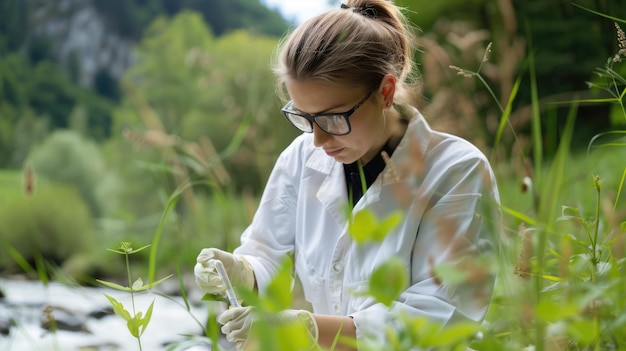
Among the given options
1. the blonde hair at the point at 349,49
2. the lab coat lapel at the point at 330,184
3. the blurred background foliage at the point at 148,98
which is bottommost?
the blurred background foliage at the point at 148,98

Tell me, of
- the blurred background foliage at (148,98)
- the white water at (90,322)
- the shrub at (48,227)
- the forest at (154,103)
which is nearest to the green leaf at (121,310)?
the white water at (90,322)

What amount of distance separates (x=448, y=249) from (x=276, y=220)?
0.47 meters

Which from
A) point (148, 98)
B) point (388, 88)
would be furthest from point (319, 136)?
point (148, 98)

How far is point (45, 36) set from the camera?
543 centimetres

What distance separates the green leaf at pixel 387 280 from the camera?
46cm

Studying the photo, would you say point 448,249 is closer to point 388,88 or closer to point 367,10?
point 388,88

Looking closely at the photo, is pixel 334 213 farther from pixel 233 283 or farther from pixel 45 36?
pixel 45 36

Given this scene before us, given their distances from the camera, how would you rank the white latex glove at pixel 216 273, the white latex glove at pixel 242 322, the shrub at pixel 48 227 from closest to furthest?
the white latex glove at pixel 242 322 < the white latex glove at pixel 216 273 < the shrub at pixel 48 227

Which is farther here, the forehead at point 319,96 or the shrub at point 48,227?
the shrub at point 48,227

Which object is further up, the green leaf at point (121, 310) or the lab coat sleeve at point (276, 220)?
the green leaf at point (121, 310)

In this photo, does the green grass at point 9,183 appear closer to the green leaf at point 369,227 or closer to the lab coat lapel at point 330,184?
the lab coat lapel at point 330,184

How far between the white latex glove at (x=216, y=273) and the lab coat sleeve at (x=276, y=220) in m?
0.10

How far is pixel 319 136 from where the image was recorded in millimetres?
1223

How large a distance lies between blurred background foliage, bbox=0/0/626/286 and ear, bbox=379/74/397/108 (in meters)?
2.02
